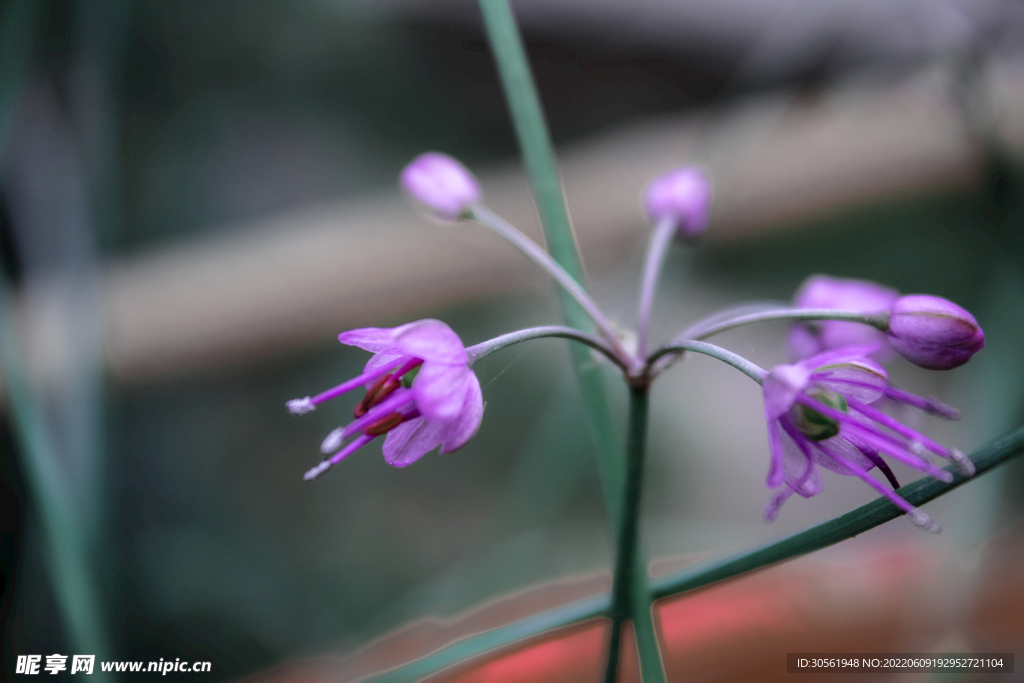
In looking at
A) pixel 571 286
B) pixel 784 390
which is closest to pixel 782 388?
pixel 784 390

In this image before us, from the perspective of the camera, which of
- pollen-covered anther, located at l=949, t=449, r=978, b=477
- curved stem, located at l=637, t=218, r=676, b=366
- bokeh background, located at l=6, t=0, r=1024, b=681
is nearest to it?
pollen-covered anther, located at l=949, t=449, r=978, b=477

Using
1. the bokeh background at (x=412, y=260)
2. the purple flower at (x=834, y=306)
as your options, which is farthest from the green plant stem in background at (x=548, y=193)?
the bokeh background at (x=412, y=260)

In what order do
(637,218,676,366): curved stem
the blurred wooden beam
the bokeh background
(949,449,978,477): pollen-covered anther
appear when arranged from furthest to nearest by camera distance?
the blurred wooden beam < the bokeh background < (637,218,676,366): curved stem < (949,449,978,477): pollen-covered anther

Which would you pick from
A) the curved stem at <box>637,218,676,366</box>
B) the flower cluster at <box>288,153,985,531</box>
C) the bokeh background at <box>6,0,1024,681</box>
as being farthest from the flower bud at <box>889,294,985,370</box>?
the bokeh background at <box>6,0,1024,681</box>

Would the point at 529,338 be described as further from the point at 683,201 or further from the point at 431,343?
the point at 683,201

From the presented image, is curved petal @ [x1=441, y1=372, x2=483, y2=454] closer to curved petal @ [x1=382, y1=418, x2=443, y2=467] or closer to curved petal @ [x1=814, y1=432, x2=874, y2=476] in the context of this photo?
curved petal @ [x1=382, y1=418, x2=443, y2=467]
